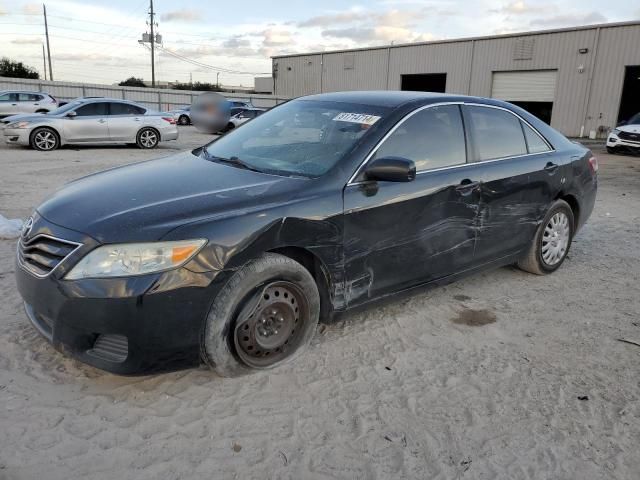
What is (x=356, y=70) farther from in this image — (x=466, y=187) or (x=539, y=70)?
(x=466, y=187)

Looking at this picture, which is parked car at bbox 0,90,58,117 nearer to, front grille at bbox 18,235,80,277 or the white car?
the white car

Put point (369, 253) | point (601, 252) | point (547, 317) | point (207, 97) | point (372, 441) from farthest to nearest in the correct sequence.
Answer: point (207, 97) < point (601, 252) < point (547, 317) < point (369, 253) < point (372, 441)

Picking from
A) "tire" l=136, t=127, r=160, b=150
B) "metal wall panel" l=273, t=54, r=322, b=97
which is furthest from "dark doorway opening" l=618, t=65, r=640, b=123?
"tire" l=136, t=127, r=160, b=150

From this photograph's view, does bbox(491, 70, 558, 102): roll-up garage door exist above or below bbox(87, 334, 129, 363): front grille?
above

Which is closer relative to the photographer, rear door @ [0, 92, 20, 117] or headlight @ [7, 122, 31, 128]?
headlight @ [7, 122, 31, 128]

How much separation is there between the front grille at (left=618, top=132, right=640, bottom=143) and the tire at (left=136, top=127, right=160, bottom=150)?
49.4 ft

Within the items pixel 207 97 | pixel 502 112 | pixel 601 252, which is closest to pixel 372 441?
pixel 502 112

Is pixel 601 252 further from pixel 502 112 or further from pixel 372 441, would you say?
pixel 372 441

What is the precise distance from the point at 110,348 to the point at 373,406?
4.56ft

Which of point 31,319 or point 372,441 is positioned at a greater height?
point 31,319

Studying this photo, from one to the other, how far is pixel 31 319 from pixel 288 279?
57.4 inches

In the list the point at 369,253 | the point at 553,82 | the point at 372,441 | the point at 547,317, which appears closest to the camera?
the point at 372,441

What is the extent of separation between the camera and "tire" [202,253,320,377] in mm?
2779

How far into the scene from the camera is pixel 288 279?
9.87 ft
